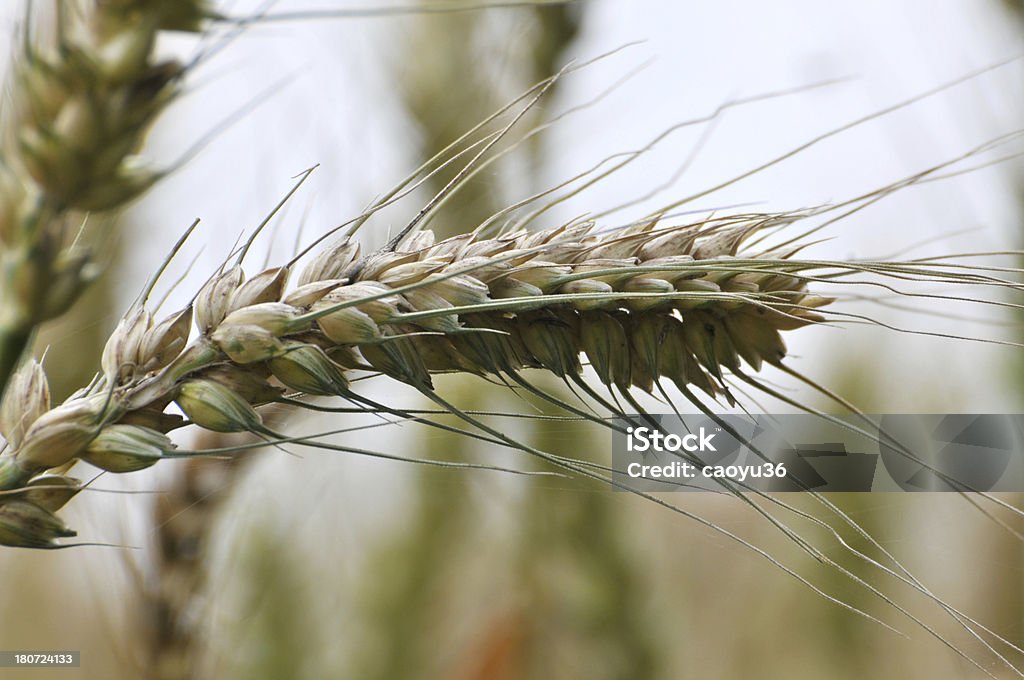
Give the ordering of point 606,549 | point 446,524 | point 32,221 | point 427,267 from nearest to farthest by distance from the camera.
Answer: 1. point 32,221
2. point 427,267
3. point 606,549
4. point 446,524

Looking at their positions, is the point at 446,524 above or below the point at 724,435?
below

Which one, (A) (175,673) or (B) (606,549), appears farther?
(B) (606,549)

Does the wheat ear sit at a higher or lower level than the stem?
higher

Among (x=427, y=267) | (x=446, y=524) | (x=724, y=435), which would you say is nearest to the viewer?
(x=427, y=267)

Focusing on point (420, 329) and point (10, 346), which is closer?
point (10, 346)

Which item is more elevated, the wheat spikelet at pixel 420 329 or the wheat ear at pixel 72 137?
the wheat ear at pixel 72 137

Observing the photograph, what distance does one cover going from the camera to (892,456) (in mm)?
736

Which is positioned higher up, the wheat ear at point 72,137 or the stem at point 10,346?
the wheat ear at point 72,137

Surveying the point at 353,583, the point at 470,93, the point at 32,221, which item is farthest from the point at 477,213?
the point at 32,221

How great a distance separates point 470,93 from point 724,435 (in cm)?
79

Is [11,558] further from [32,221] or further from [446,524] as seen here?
[32,221]

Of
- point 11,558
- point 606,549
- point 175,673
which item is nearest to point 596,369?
point 175,673

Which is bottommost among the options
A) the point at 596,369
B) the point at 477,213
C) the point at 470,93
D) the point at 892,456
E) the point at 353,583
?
the point at 353,583

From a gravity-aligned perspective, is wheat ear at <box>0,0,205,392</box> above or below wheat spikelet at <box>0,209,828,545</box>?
above
